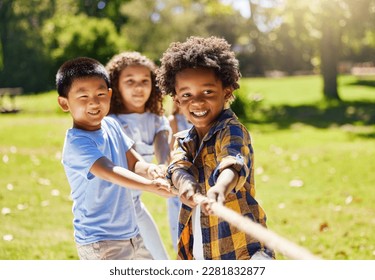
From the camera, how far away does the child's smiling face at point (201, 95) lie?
2029 mm

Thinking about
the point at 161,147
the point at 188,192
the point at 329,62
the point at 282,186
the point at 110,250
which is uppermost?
the point at 188,192

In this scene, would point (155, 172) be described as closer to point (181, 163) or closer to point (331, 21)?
point (181, 163)

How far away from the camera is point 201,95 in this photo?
6.68 ft

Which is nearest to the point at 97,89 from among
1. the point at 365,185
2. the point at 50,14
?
the point at 365,185

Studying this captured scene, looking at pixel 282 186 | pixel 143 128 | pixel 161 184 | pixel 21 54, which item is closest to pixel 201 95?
pixel 161 184

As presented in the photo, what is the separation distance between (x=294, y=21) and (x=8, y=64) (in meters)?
12.3

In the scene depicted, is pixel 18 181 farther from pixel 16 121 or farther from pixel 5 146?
pixel 16 121

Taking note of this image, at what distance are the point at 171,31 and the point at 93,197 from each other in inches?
1204

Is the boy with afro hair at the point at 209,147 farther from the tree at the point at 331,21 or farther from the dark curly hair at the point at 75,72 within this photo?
the tree at the point at 331,21

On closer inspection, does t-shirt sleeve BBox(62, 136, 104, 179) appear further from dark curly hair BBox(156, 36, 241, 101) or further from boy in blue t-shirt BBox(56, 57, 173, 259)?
dark curly hair BBox(156, 36, 241, 101)

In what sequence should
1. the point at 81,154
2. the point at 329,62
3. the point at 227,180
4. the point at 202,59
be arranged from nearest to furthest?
the point at 227,180
the point at 202,59
the point at 81,154
the point at 329,62

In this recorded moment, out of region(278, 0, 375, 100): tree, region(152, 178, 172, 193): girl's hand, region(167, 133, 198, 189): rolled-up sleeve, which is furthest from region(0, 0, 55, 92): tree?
region(167, 133, 198, 189): rolled-up sleeve

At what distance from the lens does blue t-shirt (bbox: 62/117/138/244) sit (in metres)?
2.45

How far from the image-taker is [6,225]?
5.02 metres
